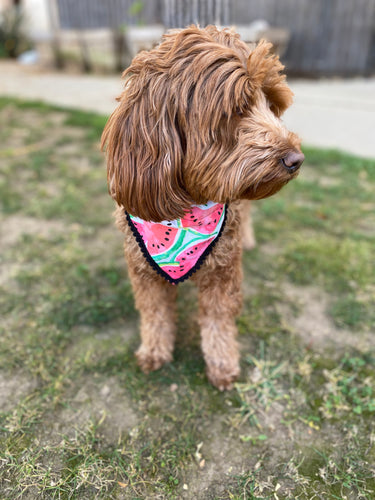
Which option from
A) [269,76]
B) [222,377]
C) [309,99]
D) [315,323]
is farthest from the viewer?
[309,99]

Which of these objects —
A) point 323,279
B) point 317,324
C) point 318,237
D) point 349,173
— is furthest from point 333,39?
point 317,324

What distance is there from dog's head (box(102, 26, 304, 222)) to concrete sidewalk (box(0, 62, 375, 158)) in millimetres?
4301

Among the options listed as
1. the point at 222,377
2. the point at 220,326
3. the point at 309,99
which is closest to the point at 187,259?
the point at 220,326

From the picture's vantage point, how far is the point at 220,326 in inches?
96.6

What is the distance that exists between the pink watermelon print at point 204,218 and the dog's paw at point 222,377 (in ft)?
3.07

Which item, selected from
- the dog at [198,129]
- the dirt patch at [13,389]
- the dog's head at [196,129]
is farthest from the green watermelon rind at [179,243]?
the dirt patch at [13,389]

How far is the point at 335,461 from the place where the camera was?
80.8 inches

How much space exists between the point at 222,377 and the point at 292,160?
142 cm

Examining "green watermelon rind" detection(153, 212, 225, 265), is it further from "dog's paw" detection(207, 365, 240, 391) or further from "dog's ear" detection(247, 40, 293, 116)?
"dog's paw" detection(207, 365, 240, 391)

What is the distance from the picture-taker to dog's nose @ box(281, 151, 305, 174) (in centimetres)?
173

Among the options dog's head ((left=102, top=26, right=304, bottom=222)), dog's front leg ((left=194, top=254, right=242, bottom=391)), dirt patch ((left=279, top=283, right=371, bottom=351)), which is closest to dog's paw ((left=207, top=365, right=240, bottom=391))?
dog's front leg ((left=194, top=254, right=242, bottom=391))

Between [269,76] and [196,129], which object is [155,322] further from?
[269,76]

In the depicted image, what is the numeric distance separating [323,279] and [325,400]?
121 centimetres

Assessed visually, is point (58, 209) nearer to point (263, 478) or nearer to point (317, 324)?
point (317, 324)
